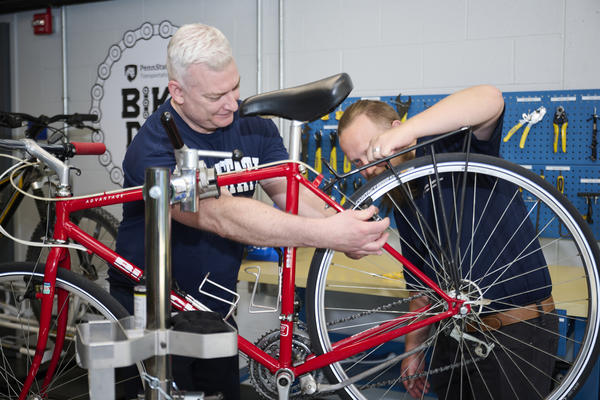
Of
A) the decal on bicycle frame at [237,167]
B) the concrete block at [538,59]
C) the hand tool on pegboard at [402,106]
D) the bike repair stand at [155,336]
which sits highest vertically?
the concrete block at [538,59]

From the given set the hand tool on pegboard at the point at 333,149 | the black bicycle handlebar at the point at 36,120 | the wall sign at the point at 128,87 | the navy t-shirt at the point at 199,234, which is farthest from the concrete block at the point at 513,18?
the black bicycle handlebar at the point at 36,120

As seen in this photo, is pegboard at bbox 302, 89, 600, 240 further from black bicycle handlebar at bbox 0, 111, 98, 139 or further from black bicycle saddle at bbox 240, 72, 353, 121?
black bicycle handlebar at bbox 0, 111, 98, 139

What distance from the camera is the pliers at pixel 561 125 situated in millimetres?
2211

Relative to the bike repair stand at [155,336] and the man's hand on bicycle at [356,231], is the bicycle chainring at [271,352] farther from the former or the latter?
the bike repair stand at [155,336]

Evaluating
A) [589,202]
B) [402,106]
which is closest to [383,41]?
[402,106]

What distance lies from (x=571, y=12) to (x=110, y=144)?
266 centimetres

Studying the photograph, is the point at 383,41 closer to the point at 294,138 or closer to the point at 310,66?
the point at 310,66

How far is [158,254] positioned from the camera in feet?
2.30

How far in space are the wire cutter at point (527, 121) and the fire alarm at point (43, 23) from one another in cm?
293

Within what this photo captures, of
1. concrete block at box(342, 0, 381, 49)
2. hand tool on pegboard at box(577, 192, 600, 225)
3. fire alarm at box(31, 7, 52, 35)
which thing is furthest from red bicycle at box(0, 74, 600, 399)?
fire alarm at box(31, 7, 52, 35)

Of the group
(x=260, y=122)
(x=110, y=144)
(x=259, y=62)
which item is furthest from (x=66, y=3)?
(x=260, y=122)

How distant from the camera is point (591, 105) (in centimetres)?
219

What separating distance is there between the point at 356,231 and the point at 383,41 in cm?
171

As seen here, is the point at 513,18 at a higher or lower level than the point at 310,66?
higher
